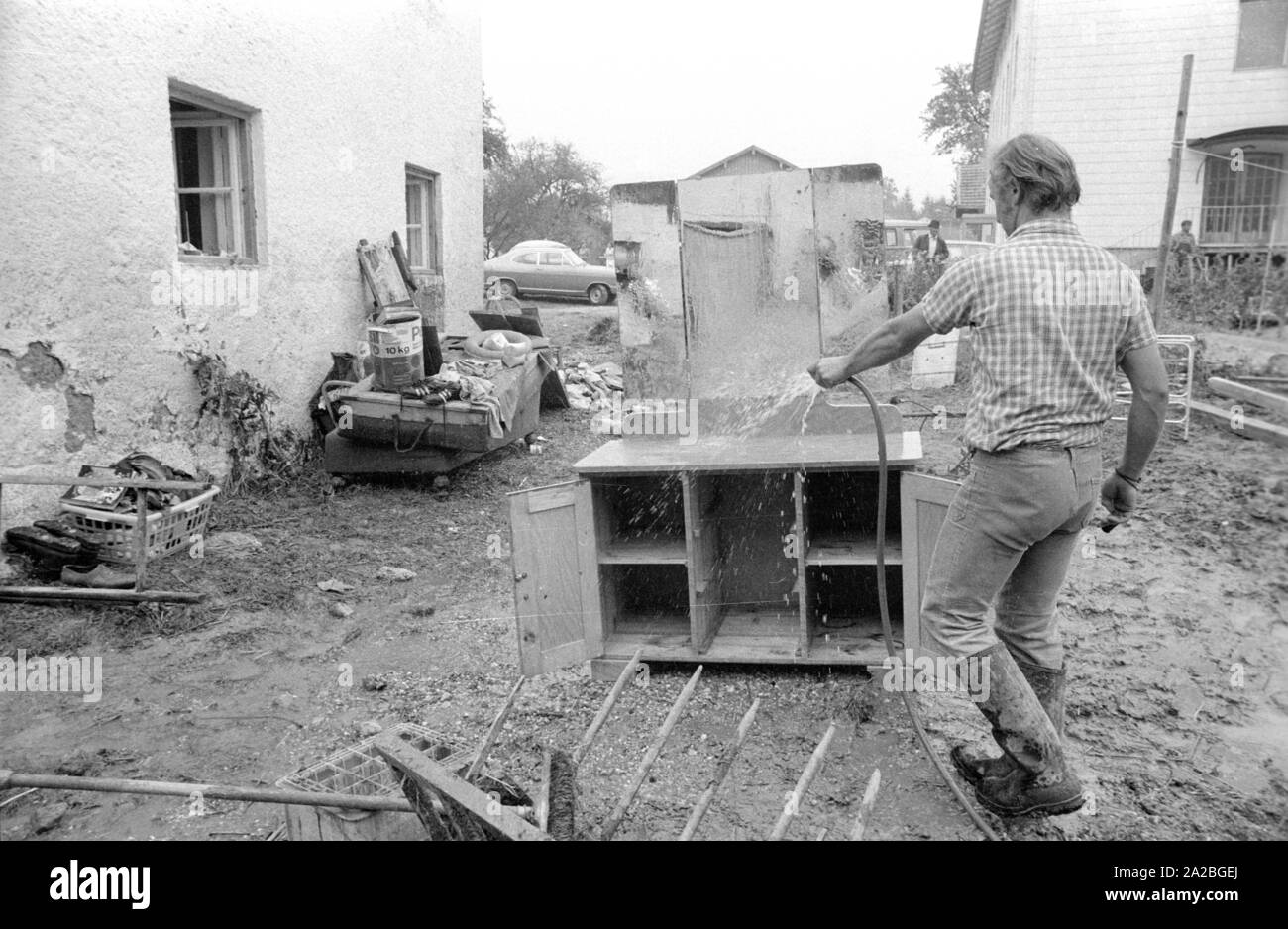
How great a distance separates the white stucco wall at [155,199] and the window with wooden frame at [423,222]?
1088 mm

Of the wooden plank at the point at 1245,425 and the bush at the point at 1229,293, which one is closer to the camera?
the bush at the point at 1229,293

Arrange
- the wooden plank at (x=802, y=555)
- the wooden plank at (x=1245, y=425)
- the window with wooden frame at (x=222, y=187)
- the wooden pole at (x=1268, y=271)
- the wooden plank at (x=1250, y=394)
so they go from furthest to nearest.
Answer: the window with wooden frame at (x=222, y=187)
the wooden plank at (x=1245, y=425)
the wooden plank at (x=1250, y=394)
the wooden plank at (x=802, y=555)
the wooden pole at (x=1268, y=271)

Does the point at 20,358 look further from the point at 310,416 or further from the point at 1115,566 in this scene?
the point at 1115,566

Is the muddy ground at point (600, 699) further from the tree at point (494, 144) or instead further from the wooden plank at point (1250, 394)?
the tree at point (494, 144)

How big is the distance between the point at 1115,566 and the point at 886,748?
2.97 m

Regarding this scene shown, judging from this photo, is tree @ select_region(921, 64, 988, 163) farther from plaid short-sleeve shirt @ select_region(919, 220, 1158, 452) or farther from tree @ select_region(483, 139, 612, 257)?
tree @ select_region(483, 139, 612, 257)

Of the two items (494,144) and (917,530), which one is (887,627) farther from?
(494,144)

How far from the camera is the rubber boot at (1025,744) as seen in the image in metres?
3.17

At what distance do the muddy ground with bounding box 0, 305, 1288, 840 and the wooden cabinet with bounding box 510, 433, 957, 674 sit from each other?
21 centimetres

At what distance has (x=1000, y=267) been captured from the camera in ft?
9.90

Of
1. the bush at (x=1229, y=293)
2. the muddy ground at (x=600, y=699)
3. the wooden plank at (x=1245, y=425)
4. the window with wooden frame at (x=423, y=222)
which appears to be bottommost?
the muddy ground at (x=600, y=699)

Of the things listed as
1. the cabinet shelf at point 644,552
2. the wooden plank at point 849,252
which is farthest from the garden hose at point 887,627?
the wooden plank at point 849,252

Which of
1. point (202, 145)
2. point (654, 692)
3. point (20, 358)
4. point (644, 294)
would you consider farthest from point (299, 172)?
point (654, 692)

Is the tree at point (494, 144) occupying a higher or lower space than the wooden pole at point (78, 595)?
higher
